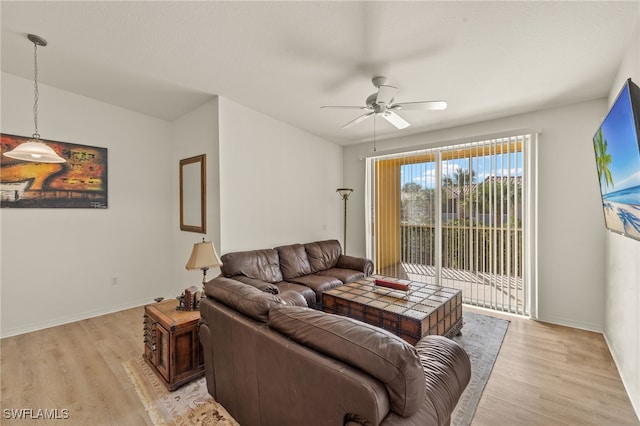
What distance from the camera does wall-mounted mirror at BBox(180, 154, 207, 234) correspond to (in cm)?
356

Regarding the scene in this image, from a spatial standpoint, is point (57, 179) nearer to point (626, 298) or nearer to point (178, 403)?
point (178, 403)

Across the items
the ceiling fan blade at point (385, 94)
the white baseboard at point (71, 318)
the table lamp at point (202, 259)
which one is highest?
the ceiling fan blade at point (385, 94)

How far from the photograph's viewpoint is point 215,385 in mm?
1851

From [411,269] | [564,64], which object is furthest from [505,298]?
[564,64]

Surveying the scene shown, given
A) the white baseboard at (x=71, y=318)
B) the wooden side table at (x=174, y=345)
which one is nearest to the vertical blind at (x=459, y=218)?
the wooden side table at (x=174, y=345)

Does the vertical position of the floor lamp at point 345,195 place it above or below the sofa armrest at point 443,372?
above

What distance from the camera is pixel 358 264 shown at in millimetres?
A: 4137

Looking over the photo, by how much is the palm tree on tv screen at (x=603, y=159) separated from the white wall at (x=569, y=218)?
138 cm

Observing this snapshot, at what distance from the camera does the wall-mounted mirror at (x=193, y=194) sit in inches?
140

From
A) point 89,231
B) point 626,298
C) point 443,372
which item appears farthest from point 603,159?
point 89,231

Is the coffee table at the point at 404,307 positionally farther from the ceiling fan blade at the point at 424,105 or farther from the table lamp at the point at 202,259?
the ceiling fan blade at the point at 424,105

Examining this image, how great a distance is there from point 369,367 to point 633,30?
2.93m

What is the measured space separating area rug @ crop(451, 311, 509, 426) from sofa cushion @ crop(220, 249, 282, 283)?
2179mm

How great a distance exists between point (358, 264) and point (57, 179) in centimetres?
397
